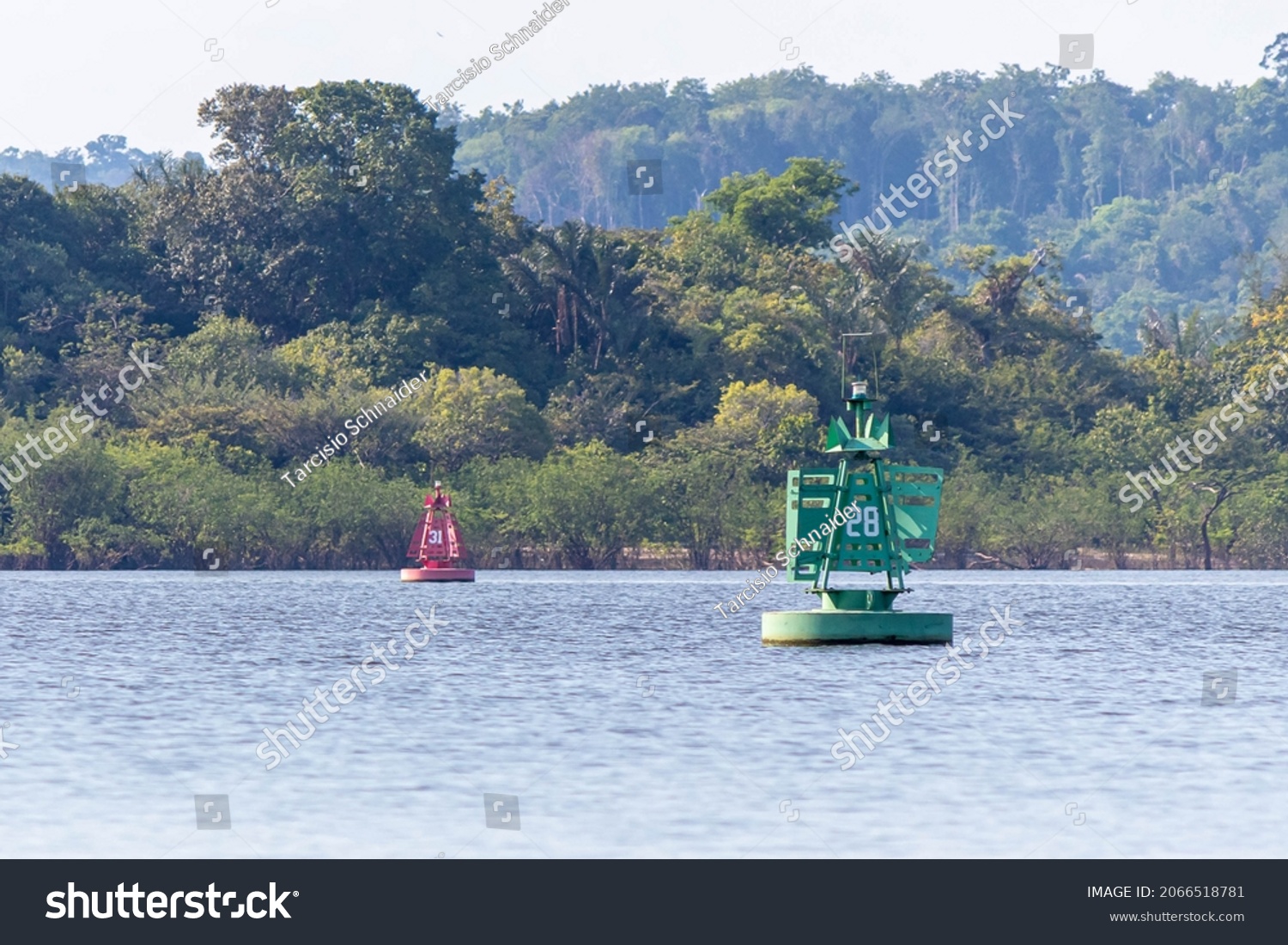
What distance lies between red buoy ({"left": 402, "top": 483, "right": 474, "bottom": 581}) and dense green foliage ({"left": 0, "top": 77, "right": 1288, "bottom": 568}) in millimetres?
A: 10161

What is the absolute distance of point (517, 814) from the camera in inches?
928

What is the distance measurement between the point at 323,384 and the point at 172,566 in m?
10.8

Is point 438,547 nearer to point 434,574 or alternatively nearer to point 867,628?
point 434,574

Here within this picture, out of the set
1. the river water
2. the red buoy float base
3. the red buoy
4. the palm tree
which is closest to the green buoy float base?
the river water

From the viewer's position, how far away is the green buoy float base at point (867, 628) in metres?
39.8

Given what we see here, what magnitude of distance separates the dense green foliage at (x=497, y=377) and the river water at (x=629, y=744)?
124ft

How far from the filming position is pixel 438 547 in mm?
81188

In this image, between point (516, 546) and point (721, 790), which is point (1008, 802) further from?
point (516, 546)

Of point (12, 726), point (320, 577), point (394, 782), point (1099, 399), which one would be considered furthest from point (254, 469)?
point (394, 782)

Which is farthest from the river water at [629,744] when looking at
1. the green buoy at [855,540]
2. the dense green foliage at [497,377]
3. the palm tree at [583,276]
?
the palm tree at [583,276]

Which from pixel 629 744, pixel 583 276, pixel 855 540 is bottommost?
pixel 629 744

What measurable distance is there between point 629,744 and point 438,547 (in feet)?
171

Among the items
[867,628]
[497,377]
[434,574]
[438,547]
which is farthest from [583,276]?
[867,628]

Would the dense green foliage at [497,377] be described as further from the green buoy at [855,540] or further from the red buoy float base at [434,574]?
the green buoy at [855,540]
